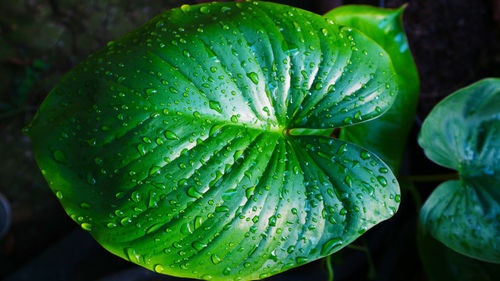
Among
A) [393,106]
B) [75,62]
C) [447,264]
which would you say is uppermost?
[393,106]

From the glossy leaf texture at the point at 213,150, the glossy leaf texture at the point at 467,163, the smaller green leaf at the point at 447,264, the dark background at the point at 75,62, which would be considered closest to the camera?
the glossy leaf texture at the point at 213,150

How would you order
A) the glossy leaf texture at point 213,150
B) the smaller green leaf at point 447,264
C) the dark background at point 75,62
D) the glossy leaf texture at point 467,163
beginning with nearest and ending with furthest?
1. the glossy leaf texture at point 213,150
2. the glossy leaf texture at point 467,163
3. the smaller green leaf at point 447,264
4. the dark background at point 75,62

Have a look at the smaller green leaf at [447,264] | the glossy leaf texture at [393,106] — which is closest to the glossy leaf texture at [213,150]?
the glossy leaf texture at [393,106]

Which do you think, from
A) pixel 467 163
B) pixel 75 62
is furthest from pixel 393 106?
pixel 75 62

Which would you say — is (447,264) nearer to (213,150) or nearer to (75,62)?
(213,150)

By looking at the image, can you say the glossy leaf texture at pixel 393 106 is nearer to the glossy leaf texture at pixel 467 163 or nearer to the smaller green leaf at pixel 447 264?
the glossy leaf texture at pixel 467 163

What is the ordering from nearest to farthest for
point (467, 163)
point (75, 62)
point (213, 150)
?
point (213, 150) → point (467, 163) → point (75, 62)
